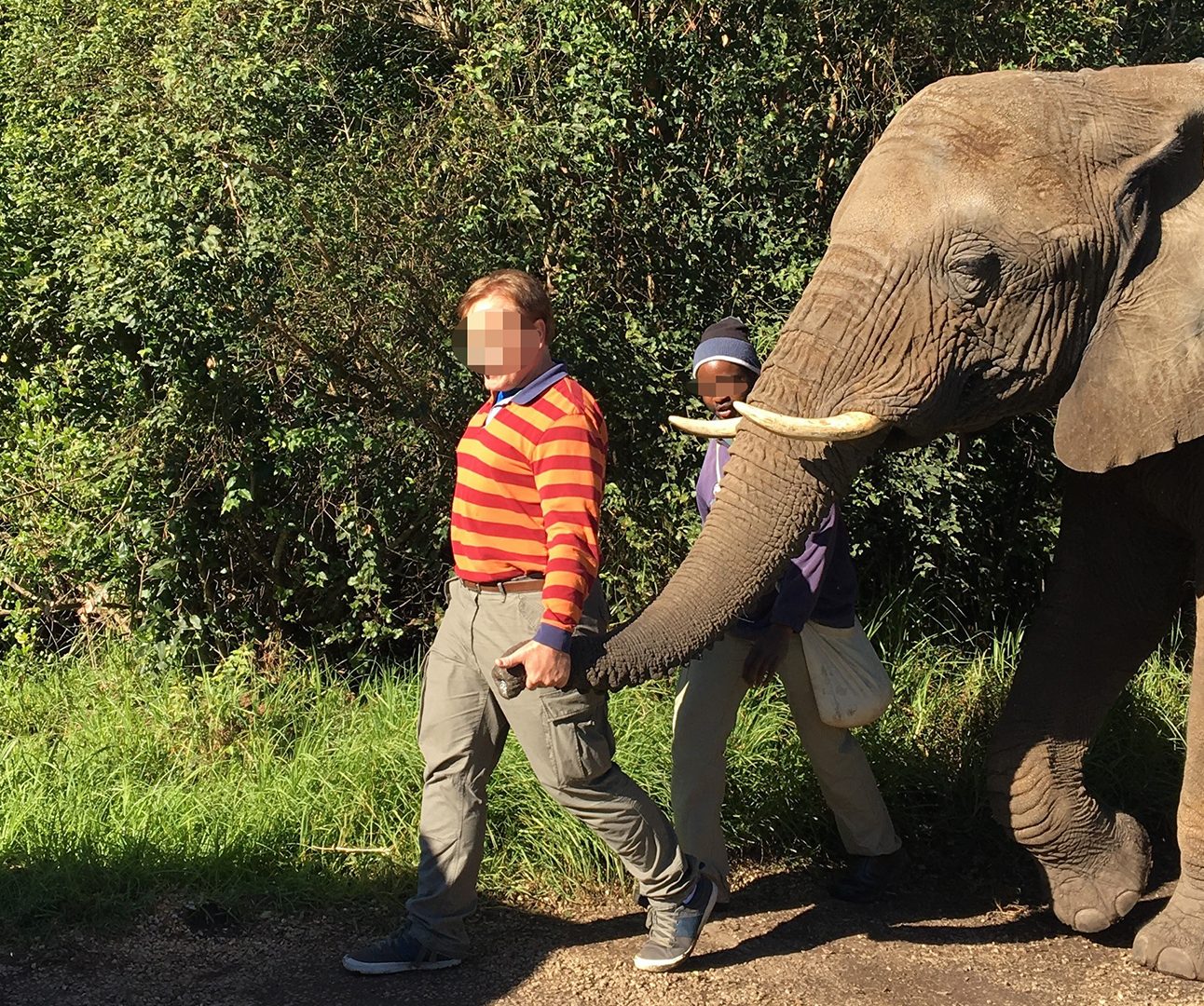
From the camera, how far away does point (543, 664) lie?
4051 millimetres

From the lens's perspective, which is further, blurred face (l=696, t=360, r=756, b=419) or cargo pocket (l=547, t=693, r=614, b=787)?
blurred face (l=696, t=360, r=756, b=419)

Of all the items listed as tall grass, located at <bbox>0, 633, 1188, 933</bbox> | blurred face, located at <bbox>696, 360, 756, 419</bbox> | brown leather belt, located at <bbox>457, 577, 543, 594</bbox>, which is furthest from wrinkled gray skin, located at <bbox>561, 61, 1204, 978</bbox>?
tall grass, located at <bbox>0, 633, 1188, 933</bbox>

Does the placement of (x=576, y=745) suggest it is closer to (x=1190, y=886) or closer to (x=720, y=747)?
(x=720, y=747)

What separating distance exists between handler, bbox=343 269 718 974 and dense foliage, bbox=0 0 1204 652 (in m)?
2.10

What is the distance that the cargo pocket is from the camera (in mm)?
4363

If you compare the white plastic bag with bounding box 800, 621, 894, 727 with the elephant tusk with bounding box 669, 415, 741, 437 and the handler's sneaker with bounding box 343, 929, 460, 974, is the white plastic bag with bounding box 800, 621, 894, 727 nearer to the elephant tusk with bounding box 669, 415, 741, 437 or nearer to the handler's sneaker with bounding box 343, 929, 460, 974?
→ the elephant tusk with bounding box 669, 415, 741, 437

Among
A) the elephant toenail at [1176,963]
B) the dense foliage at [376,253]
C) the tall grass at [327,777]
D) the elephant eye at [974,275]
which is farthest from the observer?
the dense foliage at [376,253]

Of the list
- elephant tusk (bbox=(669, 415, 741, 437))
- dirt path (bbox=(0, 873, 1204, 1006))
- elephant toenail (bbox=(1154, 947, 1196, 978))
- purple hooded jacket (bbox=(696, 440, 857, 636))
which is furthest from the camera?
purple hooded jacket (bbox=(696, 440, 857, 636))

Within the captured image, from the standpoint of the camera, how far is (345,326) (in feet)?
21.4

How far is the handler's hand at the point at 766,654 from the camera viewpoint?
194 inches

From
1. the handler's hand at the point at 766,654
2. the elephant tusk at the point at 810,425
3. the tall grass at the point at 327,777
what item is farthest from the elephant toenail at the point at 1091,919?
the elephant tusk at the point at 810,425

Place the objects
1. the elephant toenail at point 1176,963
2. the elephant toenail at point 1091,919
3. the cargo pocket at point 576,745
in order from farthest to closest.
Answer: the elephant toenail at point 1091,919 < the elephant toenail at point 1176,963 < the cargo pocket at point 576,745

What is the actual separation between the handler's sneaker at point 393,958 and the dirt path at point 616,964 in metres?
0.04

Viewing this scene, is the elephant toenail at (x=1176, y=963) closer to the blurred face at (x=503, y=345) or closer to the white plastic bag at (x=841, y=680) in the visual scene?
the white plastic bag at (x=841, y=680)
